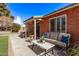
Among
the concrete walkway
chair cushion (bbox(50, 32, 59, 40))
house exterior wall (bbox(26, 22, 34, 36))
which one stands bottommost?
the concrete walkway

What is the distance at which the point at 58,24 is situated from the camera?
37.2 ft

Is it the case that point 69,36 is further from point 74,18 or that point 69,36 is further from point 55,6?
point 55,6

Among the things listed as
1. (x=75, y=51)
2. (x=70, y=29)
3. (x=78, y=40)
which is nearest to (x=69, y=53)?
(x=75, y=51)

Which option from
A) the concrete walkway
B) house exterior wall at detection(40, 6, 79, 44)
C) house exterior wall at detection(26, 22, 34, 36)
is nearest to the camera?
the concrete walkway

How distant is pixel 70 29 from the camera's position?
382 inches

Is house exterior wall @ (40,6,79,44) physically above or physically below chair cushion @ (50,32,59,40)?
above

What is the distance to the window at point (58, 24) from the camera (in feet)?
34.6

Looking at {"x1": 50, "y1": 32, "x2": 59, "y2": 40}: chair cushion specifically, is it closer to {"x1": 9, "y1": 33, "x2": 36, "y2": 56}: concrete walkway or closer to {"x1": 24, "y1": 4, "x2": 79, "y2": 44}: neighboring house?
{"x1": 24, "y1": 4, "x2": 79, "y2": 44}: neighboring house

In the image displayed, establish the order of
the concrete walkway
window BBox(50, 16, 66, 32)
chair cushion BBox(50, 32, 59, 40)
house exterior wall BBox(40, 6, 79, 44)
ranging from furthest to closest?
chair cushion BBox(50, 32, 59, 40) < window BBox(50, 16, 66, 32) < house exterior wall BBox(40, 6, 79, 44) < the concrete walkway

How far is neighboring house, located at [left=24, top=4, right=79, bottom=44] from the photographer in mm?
9125

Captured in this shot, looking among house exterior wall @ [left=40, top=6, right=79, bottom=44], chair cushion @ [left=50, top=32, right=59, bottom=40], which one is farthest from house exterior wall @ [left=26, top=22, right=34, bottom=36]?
house exterior wall @ [left=40, top=6, right=79, bottom=44]

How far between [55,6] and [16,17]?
298 centimetres

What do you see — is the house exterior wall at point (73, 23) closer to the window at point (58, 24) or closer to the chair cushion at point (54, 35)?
the window at point (58, 24)

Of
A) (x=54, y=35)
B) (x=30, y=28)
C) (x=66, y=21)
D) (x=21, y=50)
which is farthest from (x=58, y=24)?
(x=30, y=28)
